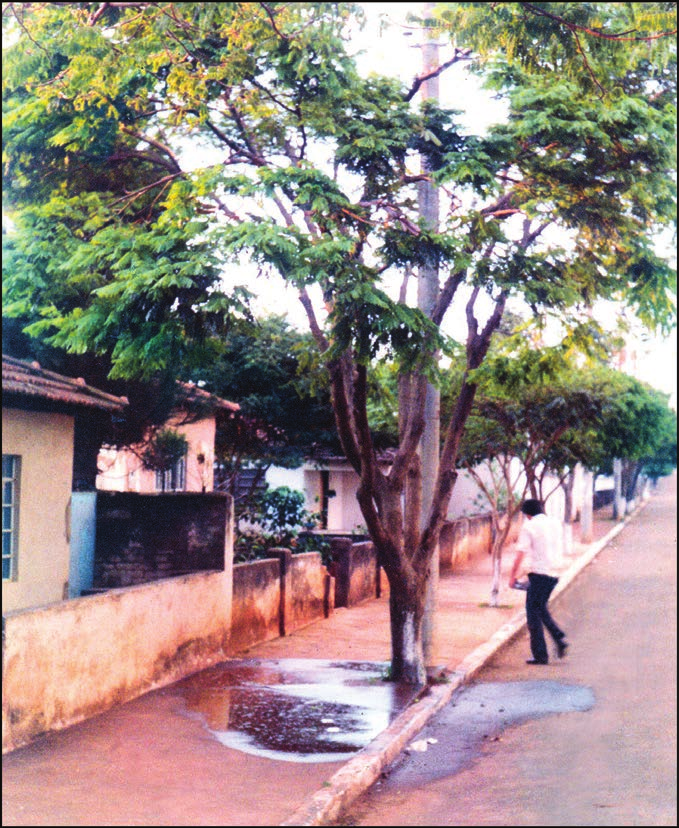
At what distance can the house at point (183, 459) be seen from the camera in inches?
601

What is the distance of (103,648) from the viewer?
8.91 metres

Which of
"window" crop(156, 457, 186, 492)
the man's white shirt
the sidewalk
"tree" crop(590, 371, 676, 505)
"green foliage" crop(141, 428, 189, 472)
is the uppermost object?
"tree" crop(590, 371, 676, 505)

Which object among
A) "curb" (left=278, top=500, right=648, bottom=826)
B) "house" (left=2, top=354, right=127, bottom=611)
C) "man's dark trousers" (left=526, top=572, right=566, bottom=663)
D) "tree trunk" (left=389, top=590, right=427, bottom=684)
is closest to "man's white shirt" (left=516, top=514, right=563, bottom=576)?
"man's dark trousers" (left=526, top=572, right=566, bottom=663)

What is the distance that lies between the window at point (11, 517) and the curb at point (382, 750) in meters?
4.01

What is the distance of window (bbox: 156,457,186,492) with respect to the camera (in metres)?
19.6

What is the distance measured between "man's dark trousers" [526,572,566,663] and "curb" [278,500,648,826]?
0.70m

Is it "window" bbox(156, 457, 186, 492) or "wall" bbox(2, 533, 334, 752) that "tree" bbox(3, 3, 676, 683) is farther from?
"window" bbox(156, 457, 186, 492)

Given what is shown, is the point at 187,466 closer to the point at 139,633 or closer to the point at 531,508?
the point at 531,508

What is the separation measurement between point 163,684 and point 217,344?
332cm

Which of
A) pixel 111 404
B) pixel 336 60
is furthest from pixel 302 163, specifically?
pixel 111 404

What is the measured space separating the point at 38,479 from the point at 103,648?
7.57ft

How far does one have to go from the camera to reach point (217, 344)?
9.85 m

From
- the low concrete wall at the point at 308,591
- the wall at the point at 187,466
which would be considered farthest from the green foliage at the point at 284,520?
the wall at the point at 187,466

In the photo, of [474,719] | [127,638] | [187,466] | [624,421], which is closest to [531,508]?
[474,719]
